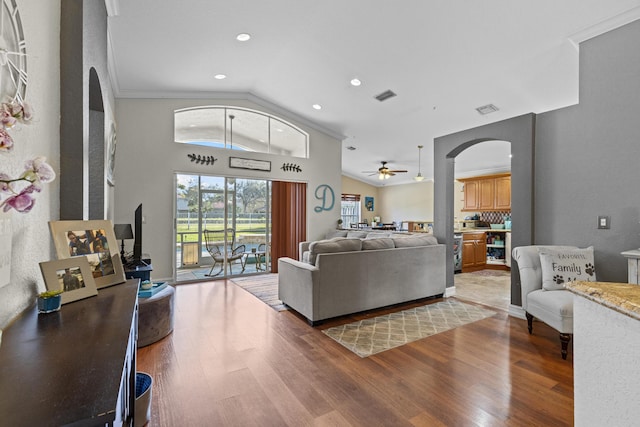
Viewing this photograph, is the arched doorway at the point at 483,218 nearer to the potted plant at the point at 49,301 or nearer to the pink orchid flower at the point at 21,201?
the potted plant at the point at 49,301

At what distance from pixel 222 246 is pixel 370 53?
4368 mm

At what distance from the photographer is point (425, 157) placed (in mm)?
8039

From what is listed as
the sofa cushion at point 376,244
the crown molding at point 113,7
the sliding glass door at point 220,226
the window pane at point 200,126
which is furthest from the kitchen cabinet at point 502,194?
the crown molding at point 113,7

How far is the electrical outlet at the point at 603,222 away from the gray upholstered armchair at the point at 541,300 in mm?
326

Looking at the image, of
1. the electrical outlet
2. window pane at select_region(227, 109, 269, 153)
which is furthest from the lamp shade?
the electrical outlet

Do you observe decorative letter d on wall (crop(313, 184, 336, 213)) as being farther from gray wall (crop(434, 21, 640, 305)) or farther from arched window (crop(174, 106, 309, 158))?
gray wall (crop(434, 21, 640, 305))

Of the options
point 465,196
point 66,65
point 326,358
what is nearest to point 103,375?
point 66,65

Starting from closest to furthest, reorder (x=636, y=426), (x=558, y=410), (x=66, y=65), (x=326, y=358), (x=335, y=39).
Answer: (x=636, y=426)
(x=66, y=65)
(x=558, y=410)
(x=326, y=358)
(x=335, y=39)

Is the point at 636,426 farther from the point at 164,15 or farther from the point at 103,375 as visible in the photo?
the point at 164,15

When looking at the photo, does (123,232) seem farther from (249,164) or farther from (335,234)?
(335,234)

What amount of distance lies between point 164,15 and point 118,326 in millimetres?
3558

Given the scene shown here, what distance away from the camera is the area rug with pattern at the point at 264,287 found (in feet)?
13.8

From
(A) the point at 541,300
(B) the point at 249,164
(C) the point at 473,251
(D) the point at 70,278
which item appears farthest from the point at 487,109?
(D) the point at 70,278

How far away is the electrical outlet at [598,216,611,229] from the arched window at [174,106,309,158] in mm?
5232
